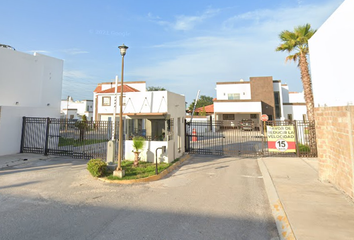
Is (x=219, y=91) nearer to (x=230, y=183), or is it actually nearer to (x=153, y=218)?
(x=230, y=183)

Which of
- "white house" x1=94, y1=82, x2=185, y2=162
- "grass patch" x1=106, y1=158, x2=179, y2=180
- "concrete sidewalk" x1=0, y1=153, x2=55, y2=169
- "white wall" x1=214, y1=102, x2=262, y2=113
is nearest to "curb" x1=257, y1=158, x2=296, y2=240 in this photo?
"grass patch" x1=106, y1=158, x2=179, y2=180

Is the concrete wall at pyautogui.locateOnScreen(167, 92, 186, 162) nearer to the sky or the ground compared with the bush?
nearer to the sky

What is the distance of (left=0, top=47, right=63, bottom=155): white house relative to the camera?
12250 mm

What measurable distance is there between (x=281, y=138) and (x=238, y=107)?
18.3 m

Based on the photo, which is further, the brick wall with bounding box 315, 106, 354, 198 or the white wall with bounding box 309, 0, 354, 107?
the brick wall with bounding box 315, 106, 354, 198

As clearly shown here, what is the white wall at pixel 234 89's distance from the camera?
34.5 meters

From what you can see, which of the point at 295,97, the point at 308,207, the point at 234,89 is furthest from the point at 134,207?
the point at 295,97

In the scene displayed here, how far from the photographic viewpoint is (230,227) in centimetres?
420

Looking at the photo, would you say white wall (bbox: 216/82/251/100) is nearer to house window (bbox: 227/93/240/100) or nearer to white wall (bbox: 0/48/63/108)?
house window (bbox: 227/93/240/100)

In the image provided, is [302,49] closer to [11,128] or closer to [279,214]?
[279,214]

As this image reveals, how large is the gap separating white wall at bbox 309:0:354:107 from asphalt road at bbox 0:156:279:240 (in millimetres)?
4050

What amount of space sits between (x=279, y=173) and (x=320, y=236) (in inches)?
202

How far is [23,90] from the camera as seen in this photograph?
573 inches

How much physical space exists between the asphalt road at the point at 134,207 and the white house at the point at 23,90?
17.1 ft
